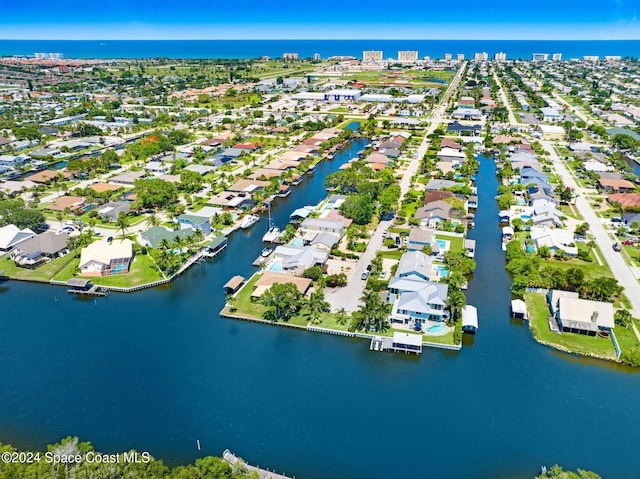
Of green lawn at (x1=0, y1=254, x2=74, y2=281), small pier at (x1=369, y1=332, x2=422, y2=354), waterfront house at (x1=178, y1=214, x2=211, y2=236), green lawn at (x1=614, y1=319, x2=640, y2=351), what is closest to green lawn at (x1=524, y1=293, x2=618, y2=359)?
green lawn at (x1=614, y1=319, x2=640, y2=351)

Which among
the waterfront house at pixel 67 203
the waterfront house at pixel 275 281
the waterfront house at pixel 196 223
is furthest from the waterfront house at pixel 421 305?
the waterfront house at pixel 67 203

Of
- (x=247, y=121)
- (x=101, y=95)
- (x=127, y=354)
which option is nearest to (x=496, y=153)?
(x=247, y=121)

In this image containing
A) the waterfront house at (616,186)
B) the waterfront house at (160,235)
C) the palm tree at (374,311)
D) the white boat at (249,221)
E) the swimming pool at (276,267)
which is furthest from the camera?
the waterfront house at (616,186)

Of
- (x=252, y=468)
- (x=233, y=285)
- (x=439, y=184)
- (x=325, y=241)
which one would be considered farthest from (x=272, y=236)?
(x=252, y=468)

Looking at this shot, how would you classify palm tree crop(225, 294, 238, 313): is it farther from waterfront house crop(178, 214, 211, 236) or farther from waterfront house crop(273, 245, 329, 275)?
waterfront house crop(178, 214, 211, 236)

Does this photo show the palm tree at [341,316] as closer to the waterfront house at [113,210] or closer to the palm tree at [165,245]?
the palm tree at [165,245]

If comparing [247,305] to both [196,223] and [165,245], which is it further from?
[196,223]
